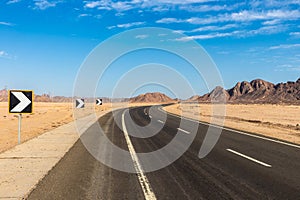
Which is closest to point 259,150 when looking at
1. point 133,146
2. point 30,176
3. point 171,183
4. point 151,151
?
point 151,151

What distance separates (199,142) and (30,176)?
25.4 ft

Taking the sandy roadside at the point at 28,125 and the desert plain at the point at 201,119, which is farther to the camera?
the desert plain at the point at 201,119

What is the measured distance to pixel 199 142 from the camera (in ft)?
44.3

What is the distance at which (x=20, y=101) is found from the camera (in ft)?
37.7

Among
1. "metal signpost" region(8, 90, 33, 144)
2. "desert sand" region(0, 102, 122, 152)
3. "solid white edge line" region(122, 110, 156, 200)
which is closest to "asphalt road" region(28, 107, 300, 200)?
"solid white edge line" region(122, 110, 156, 200)

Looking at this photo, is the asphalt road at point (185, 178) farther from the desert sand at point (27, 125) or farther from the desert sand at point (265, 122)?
the desert sand at point (265, 122)

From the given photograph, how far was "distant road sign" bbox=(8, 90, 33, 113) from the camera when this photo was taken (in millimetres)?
11266

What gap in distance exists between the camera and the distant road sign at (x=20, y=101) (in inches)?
444

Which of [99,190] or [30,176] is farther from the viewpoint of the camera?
[30,176]

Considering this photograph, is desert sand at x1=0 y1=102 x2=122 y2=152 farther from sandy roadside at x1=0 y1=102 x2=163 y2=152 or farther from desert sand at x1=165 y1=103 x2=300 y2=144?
desert sand at x1=165 y1=103 x2=300 y2=144

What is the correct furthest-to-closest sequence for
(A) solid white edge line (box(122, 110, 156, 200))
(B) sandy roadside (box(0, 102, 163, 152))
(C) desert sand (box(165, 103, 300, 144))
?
(C) desert sand (box(165, 103, 300, 144)), (B) sandy roadside (box(0, 102, 163, 152)), (A) solid white edge line (box(122, 110, 156, 200))

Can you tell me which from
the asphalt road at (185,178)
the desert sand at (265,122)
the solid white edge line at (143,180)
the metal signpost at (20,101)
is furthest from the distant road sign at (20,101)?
the desert sand at (265,122)

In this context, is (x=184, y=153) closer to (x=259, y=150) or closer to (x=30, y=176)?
(x=259, y=150)

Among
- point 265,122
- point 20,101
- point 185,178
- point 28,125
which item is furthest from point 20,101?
point 265,122
